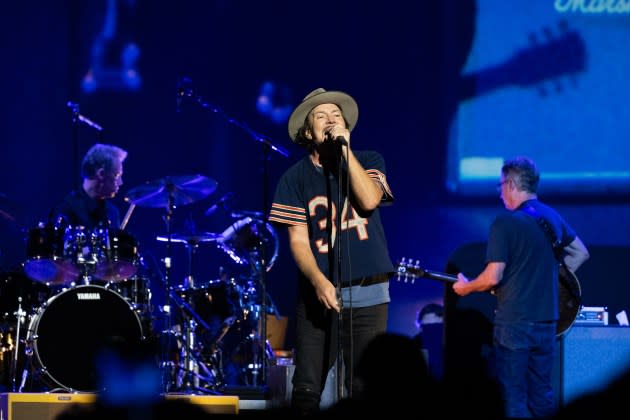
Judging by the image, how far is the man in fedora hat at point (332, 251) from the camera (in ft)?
14.6

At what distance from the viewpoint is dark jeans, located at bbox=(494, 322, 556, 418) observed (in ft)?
20.9

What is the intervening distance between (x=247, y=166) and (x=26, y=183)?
7.11 feet

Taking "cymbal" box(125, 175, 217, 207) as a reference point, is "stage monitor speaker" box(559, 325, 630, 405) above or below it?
below

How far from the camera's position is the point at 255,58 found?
9.26 m

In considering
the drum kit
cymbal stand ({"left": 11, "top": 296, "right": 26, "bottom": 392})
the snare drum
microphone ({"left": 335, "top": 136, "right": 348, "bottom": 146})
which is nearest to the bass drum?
the drum kit

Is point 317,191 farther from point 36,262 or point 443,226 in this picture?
point 443,226

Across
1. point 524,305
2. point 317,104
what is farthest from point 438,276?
point 317,104

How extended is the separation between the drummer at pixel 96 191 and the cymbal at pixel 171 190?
323 mm

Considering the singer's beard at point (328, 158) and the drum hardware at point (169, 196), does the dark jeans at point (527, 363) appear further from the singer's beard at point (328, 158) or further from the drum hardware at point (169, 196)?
the drum hardware at point (169, 196)

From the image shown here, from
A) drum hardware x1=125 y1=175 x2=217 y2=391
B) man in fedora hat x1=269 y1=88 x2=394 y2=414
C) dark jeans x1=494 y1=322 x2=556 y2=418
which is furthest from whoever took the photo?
drum hardware x1=125 y1=175 x2=217 y2=391

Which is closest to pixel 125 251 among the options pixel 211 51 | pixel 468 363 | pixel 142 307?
pixel 142 307

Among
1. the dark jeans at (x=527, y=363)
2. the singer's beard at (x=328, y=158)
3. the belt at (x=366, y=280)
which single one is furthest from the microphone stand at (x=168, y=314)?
the belt at (x=366, y=280)

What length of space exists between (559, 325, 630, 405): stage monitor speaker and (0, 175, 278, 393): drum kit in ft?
7.69

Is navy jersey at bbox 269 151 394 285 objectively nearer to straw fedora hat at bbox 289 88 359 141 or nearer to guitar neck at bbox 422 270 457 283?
straw fedora hat at bbox 289 88 359 141
